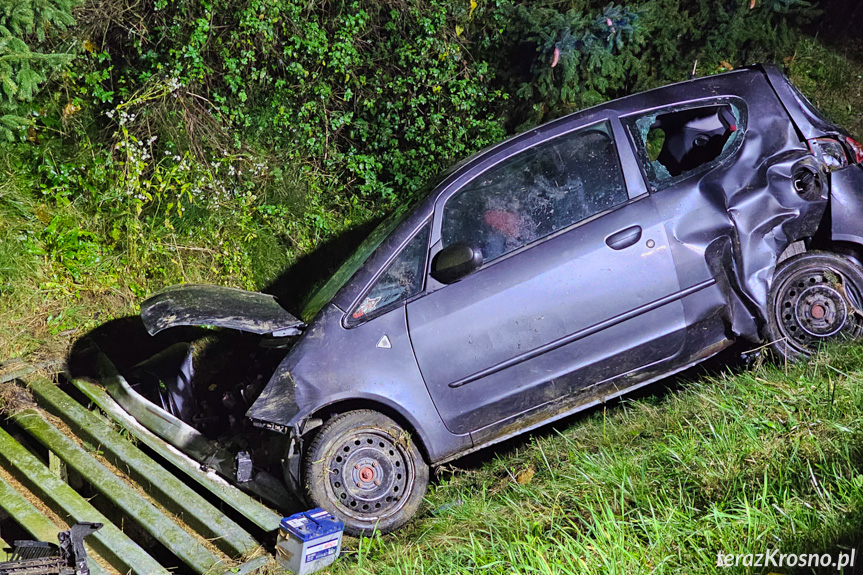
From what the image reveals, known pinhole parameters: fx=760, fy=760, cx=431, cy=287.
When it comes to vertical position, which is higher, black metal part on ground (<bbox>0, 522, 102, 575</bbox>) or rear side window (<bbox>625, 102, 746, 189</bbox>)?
rear side window (<bbox>625, 102, 746, 189</bbox>)

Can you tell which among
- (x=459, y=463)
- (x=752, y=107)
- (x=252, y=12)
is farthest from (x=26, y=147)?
(x=752, y=107)

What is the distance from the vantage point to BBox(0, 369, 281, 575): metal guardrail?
383cm

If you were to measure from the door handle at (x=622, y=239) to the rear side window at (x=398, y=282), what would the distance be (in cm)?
99

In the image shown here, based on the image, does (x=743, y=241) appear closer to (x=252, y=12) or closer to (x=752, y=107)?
(x=752, y=107)

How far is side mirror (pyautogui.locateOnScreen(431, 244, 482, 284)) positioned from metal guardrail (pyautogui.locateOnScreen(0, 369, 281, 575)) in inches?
62.2

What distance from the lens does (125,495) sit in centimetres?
425

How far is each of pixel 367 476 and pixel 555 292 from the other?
1407mm

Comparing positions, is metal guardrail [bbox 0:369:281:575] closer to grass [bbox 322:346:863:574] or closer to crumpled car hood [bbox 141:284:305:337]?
grass [bbox 322:346:863:574]

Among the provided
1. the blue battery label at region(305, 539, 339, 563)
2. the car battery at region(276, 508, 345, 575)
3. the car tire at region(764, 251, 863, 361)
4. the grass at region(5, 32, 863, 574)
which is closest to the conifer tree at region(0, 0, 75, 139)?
the grass at region(5, 32, 863, 574)

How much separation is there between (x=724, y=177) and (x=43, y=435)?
443cm

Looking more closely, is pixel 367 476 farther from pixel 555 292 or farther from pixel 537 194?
pixel 537 194

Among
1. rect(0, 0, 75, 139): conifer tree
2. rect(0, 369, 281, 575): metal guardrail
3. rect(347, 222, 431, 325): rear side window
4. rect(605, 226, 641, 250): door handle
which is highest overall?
rect(0, 0, 75, 139): conifer tree

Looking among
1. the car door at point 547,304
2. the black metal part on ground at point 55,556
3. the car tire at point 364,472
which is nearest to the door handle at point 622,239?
the car door at point 547,304

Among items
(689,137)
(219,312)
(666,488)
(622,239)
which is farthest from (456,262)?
(689,137)
